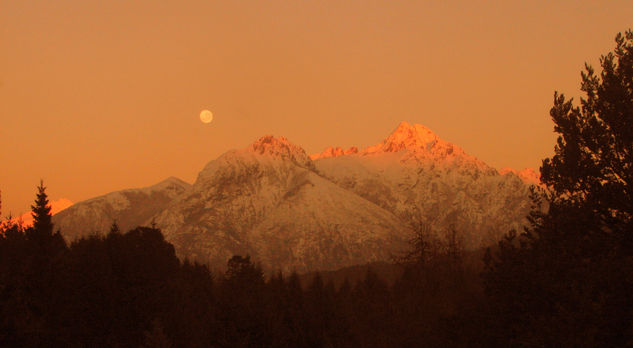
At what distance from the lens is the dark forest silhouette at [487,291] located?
22359mm

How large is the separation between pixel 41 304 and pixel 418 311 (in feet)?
132

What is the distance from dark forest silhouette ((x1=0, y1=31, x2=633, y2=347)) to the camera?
2236 centimetres

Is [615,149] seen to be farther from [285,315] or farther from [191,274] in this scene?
[191,274]

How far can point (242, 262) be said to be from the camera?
110 m

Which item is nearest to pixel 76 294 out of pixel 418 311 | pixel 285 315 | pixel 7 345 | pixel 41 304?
pixel 41 304

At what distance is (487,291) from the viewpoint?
29.5 metres

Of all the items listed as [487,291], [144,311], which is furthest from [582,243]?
[144,311]

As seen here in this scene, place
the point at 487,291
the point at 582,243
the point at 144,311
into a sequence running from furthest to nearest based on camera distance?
the point at 144,311 < the point at 487,291 < the point at 582,243

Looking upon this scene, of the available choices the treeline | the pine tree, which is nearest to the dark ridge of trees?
the treeline

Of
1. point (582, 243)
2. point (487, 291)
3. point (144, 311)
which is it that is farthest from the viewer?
point (144, 311)

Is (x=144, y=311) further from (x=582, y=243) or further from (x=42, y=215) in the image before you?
(x=582, y=243)

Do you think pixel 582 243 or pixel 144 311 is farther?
pixel 144 311

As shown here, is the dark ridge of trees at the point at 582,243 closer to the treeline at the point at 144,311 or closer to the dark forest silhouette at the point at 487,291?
the dark forest silhouette at the point at 487,291

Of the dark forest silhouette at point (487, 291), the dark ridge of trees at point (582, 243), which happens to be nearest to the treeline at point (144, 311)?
the dark forest silhouette at point (487, 291)
